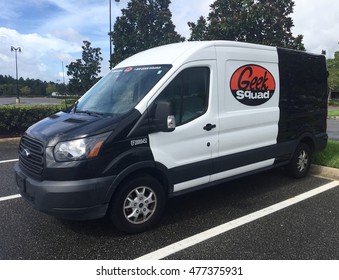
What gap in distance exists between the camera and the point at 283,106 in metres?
5.46

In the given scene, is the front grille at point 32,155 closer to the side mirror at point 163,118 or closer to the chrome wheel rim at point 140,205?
the chrome wheel rim at point 140,205

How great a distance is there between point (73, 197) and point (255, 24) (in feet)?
40.3

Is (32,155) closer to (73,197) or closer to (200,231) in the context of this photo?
(73,197)

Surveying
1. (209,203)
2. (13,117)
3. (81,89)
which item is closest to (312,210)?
(209,203)

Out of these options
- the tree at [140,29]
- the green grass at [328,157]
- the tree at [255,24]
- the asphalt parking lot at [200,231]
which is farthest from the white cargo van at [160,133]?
the tree at [140,29]

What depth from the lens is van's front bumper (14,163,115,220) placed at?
11.2ft

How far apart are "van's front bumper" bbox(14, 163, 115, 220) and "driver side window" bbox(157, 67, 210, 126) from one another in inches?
45.5

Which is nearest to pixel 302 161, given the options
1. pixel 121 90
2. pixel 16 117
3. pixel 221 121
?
pixel 221 121

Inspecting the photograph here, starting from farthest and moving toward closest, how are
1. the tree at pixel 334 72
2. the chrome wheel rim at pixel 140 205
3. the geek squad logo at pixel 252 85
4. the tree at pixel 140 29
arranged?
the tree at pixel 334 72
the tree at pixel 140 29
the geek squad logo at pixel 252 85
the chrome wheel rim at pixel 140 205

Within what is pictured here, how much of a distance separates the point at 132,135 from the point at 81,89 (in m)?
17.6

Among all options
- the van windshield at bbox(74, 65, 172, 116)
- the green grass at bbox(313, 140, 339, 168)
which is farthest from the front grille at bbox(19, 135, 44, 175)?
the green grass at bbox(313, 140, 339, 168)

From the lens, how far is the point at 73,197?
11.2 feet

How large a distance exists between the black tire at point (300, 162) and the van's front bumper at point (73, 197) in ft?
11.8

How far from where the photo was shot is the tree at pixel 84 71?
20266 millimetres
